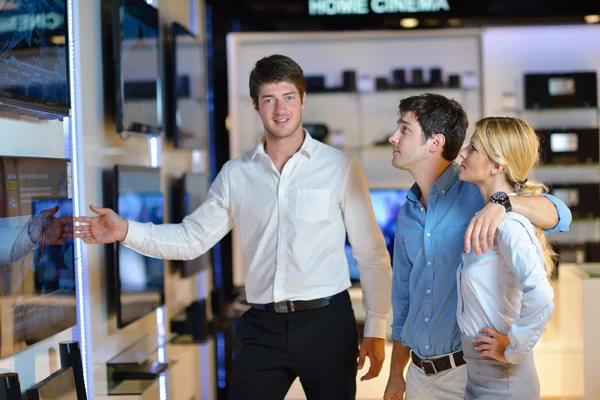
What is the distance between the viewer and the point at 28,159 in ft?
8.03

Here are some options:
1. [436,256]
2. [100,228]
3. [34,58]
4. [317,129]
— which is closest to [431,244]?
[436,256]

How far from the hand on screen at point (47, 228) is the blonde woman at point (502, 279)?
56.6 inches

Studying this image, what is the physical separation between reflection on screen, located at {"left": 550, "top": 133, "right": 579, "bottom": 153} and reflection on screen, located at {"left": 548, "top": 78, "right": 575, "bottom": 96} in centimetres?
34

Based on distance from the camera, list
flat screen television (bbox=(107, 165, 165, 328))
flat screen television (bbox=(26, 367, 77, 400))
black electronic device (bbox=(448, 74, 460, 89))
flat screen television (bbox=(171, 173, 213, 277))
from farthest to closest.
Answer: black electronic device (bbox=(448, 74, 460, 89)) → flat screen television (bbox=(171, 173, 213, 277)) → flat screen television (bbox=(107, 165, 165, 328)) → flat screen television (bbox=(26, 367, 77, 400))

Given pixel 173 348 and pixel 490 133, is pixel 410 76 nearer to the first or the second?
pixel 173 348

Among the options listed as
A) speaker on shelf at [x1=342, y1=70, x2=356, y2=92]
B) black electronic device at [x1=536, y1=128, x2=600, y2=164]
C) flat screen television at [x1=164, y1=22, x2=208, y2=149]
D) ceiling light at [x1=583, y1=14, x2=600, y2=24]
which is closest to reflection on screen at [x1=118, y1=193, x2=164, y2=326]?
flat screen television at [x1=164, y1=22, x2=208, y2=149]

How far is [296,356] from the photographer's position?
9.56ft

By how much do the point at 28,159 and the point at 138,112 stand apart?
1.32 m

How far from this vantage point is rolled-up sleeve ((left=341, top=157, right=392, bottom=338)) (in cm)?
308

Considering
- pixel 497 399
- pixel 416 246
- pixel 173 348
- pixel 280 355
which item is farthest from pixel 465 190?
pixel 173 348

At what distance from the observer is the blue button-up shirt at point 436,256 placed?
2516 millimetres

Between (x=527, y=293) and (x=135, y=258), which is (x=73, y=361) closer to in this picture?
(x=135, y=258)

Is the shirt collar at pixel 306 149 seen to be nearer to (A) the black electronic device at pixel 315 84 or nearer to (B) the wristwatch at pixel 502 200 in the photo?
(B) the wristwatch at pixel 502 200

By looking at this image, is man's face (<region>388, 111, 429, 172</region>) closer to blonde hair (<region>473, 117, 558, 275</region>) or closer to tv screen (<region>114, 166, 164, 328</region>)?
blonde hair (<region>473, 117, 558, 275</region>)
